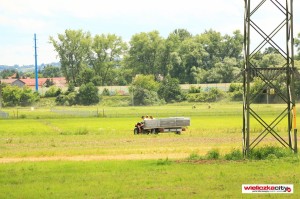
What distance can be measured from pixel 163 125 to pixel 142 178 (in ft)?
90.6

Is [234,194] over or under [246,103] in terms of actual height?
under

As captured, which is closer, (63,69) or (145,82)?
(145,82)

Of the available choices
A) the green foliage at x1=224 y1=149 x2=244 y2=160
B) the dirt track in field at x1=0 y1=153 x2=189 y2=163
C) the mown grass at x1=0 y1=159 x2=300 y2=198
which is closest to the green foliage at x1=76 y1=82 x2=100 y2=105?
the dirt track in field at x1=0 y1=153 x2=189 y2=163

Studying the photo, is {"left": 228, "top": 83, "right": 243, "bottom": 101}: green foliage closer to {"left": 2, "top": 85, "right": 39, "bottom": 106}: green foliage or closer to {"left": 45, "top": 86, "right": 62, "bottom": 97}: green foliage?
{"left": 45, "top": 86, "right": 62, "bottom": 97}: green foliage

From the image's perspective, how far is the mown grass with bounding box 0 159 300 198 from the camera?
1694 cm

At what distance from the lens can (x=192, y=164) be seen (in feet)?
76.8

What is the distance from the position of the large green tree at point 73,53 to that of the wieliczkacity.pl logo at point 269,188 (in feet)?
485

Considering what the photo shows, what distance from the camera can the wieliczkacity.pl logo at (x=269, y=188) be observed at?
16.4 metres

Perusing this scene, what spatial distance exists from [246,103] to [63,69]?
143 metres

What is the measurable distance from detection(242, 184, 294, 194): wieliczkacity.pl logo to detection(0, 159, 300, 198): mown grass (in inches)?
8.3

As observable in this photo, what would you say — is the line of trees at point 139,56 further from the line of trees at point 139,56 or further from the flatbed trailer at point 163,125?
the flatbed trailer at point 163,125

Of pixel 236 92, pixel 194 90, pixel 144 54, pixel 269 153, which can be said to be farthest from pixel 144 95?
pixel 269 153

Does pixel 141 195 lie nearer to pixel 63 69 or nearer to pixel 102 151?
pixel 102 151

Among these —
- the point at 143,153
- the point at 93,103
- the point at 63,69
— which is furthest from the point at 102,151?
the point at 63,69
